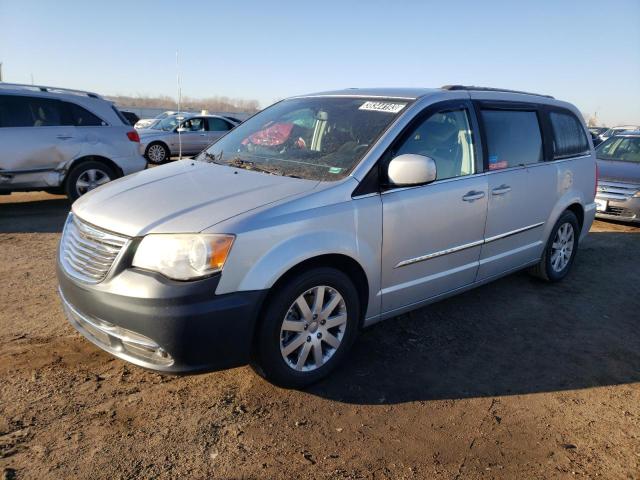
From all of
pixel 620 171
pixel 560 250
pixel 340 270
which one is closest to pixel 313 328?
pixel 340 270

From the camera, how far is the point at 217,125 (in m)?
16.3

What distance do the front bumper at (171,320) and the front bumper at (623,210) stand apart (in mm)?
7470

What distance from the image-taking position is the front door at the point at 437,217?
3.35 m

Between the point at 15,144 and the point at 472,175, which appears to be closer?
the point at 472,175

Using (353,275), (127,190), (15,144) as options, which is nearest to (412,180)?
(353,275)

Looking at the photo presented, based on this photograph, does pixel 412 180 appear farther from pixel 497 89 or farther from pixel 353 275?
pixel 497 89

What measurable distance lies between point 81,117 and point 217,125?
8.91m

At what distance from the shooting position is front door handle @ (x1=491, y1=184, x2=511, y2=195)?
4.02 metres

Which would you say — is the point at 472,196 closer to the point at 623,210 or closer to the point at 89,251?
the point at 89,251

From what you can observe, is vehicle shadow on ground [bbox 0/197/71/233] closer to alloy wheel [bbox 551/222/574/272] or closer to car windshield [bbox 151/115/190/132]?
alloy wheel [bbox 551/222/574/272]

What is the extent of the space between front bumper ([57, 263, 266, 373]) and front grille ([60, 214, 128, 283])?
3.8 inches

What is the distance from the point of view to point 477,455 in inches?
103

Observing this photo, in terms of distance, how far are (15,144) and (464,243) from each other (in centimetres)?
644

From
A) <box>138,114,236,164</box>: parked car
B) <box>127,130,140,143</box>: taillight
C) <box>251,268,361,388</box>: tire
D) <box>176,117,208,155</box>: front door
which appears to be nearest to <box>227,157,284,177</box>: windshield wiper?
<box>251,268,361,388</box>: tire
